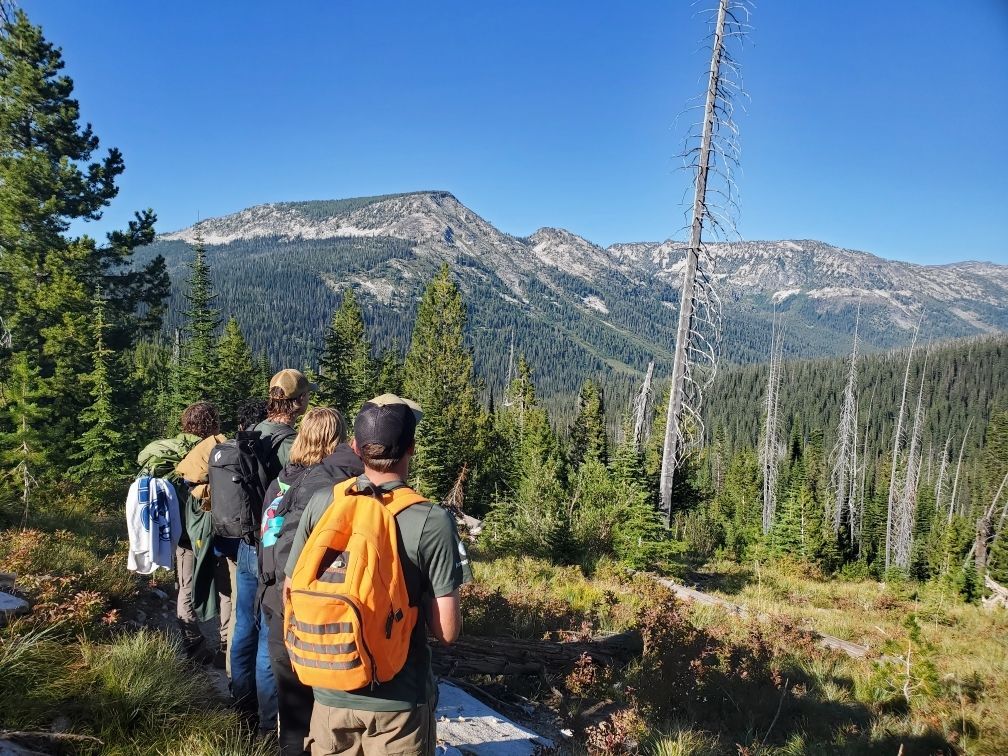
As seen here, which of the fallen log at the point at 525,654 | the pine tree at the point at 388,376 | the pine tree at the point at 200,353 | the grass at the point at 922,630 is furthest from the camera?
the pine tree at the point at 388,376

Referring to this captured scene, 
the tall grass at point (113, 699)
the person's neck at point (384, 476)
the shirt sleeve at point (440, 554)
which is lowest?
the tall grass at point (113, 699)

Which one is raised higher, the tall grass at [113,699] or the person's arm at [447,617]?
the person's arm at [447,617]

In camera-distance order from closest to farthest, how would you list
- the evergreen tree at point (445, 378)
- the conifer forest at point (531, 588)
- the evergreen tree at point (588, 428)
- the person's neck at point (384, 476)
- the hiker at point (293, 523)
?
the person's neck at point (384, 476), the hiker at point (293, 523), the conifer forest at point (531, 588), the evergreen tree at point (445, 378), the evergreen tree at point (588, 428)

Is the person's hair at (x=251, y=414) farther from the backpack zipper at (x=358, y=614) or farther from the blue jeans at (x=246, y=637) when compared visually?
the backpack zipper at (x=358, y=614)

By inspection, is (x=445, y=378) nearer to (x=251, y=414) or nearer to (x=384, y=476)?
(x=251, y=414)

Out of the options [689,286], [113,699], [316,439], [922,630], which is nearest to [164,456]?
[113,699]

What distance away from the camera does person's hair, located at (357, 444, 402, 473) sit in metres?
2.30

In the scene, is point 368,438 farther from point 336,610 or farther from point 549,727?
point 549,727

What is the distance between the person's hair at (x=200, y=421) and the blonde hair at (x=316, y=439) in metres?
1.76

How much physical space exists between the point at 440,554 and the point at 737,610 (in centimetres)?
828

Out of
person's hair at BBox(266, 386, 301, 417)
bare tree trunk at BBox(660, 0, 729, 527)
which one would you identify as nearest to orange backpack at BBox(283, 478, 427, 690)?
person's hair at BBox(266, 386, 301, 417)

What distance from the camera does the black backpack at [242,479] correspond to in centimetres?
371

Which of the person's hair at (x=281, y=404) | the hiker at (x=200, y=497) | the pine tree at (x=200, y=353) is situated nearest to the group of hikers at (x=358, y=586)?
the person's hair at (x=281, y=404)

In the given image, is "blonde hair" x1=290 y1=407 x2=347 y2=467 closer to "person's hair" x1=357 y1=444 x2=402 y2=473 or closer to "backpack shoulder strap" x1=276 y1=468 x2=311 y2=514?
"backpack shoulder strap" x1=276 y1=468 x2=311 y2=514
